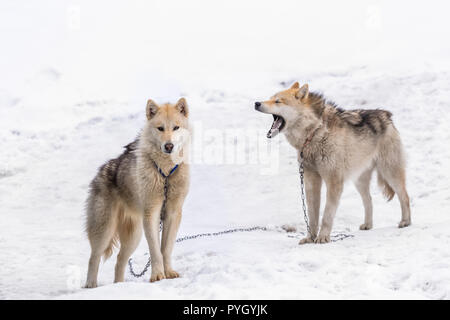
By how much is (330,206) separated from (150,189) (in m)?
2.41

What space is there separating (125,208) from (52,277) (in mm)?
1871

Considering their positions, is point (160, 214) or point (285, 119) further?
point (285, 119)

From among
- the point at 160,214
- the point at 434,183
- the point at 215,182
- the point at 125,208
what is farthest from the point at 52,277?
the point at 434,183

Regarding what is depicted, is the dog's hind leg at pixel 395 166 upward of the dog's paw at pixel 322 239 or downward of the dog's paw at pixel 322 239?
upward

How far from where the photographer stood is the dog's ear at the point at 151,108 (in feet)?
16.1

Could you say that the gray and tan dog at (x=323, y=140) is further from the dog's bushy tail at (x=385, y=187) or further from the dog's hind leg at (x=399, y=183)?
the dog's bushy tail at (x=385, y=187)

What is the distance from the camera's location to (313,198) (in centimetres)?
603

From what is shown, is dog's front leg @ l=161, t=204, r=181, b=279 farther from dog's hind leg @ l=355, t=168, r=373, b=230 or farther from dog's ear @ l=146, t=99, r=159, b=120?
dog's hind leg @ l=355, t=168, r=373, b=230

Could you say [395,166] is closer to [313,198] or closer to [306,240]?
[313,198]

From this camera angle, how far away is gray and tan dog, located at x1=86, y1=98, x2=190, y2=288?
4758 mm

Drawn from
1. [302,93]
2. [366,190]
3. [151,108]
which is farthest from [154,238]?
[366,190]

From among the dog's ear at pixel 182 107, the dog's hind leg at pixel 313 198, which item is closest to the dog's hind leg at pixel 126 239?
the dog's ear at pixel 182 107

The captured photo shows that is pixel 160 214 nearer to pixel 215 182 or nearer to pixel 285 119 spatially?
pixel 285 119

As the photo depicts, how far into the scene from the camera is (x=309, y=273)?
4.48 m
